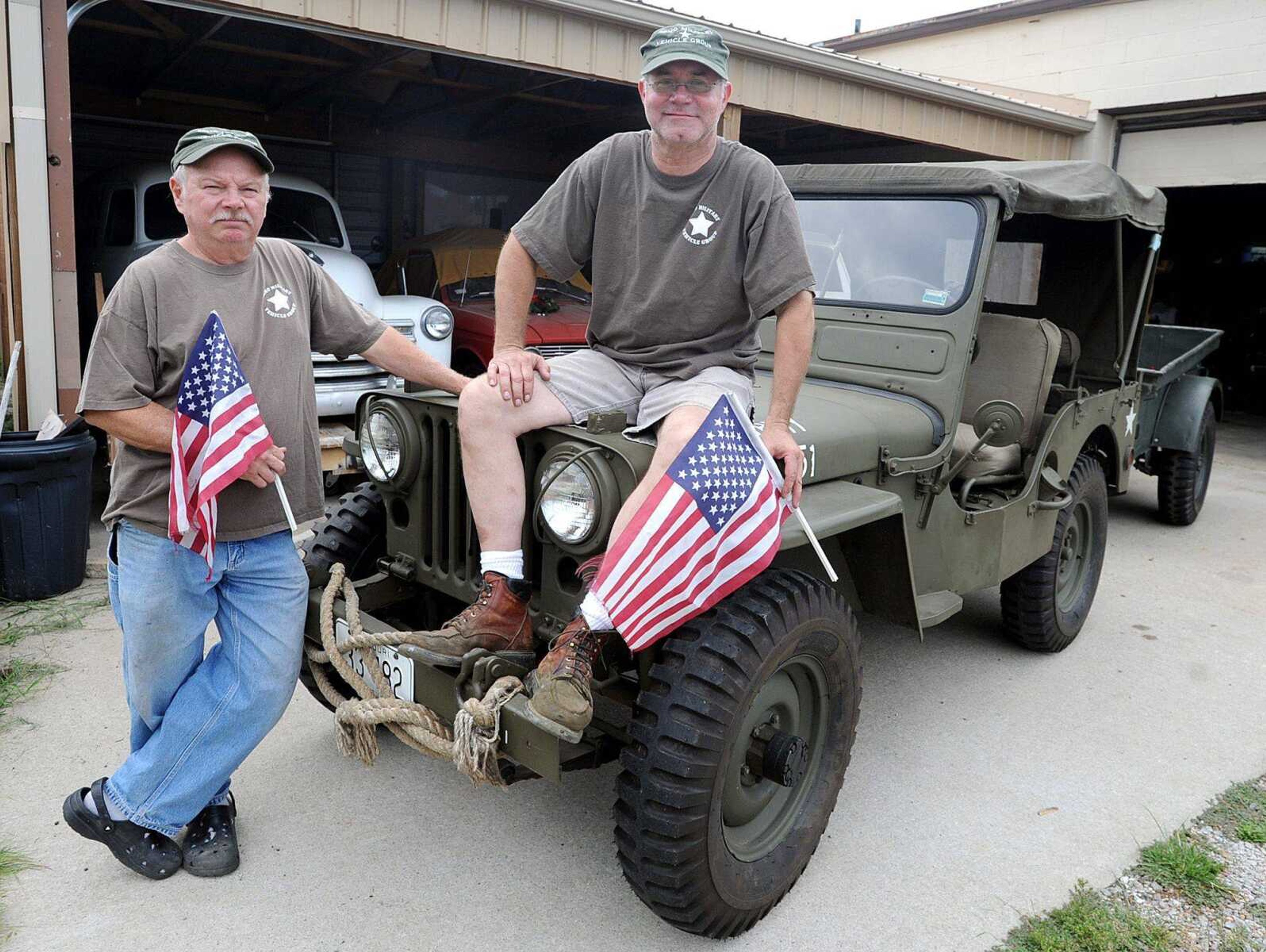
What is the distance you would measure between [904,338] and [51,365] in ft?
14.5

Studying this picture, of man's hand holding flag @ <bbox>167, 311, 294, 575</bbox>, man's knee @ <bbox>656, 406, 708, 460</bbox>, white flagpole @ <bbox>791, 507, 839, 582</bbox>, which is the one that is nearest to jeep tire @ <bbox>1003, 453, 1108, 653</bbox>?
white flagpole @ <bbox>791, 507, 839, 582</bbox>

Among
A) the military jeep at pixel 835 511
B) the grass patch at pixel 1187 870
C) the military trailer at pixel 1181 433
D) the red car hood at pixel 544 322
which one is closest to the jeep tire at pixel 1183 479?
the military trailer at pixel 1181 433

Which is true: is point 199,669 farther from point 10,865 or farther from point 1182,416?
point 1182,416

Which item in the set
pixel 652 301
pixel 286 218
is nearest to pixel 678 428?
pixel 652 301

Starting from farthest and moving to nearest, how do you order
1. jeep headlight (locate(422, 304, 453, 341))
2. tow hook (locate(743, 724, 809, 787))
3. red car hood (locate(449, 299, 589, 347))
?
red car hood (locate(449, 299, 589, 347))
jeep headlight (locate(422, 304, 453, 341))
tow hook (locate(743, 724, 809, 787))

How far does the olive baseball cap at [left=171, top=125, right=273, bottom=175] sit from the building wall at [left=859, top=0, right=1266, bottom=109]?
11121 mm

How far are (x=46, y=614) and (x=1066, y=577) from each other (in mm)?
4819

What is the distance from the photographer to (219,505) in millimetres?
2592

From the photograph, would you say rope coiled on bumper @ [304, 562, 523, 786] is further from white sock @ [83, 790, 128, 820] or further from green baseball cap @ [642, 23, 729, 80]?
green baseball cap @ [642, 23, 729, 80]

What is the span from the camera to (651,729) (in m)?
2.29

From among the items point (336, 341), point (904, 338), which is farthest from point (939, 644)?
point (336, 341)

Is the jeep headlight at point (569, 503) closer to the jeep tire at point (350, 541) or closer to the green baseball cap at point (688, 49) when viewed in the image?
the jeep tire at point (350, 541)

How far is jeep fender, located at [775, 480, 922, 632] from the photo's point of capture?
9.37ft

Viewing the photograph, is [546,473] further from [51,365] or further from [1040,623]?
[51,365]
